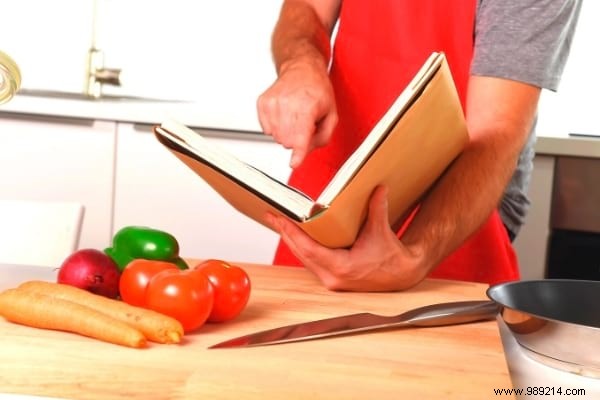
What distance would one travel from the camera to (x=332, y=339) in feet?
2.81

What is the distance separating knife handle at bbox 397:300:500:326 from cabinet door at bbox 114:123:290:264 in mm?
1445

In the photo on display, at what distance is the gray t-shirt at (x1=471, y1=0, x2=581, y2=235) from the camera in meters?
1.37

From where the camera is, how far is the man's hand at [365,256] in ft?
3.43

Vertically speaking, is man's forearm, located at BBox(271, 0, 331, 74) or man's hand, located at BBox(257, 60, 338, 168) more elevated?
man's forearm, located at BBox(271, 0, 331, 74)

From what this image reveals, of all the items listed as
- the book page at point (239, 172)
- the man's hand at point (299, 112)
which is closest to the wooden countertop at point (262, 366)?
the book page at point (239, 172)

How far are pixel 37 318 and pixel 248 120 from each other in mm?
1586

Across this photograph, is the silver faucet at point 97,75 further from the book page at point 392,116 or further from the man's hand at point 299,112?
the book page at point 392,116

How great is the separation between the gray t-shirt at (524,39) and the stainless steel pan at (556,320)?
1.68 ft

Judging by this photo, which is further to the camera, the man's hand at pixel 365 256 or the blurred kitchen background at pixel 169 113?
the blurred kitchen background at pixel 169 113

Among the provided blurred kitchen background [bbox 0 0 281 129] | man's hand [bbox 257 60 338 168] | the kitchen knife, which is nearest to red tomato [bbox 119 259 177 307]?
the kitchen knife

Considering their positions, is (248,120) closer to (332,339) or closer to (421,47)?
(421,47)

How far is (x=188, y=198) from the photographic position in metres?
2.43

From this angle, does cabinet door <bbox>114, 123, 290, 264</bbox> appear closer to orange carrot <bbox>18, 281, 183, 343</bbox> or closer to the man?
the man

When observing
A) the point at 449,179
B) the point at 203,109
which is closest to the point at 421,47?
the point at 449,179
